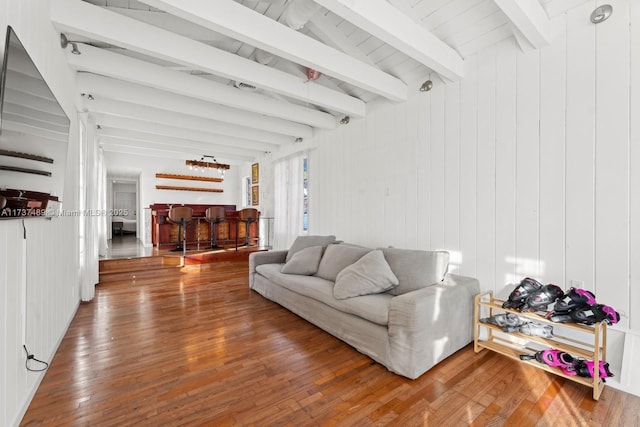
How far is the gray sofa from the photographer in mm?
2045

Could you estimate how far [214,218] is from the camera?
632 centimetres

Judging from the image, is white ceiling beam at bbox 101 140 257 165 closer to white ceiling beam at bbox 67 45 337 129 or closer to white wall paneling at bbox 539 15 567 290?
white ceiling beam at bbox 67 45 337 129

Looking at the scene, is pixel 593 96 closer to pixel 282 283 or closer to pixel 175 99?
pixel 282 283

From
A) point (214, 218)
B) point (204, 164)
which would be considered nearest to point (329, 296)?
point (214, 218)

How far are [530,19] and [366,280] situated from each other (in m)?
2.39

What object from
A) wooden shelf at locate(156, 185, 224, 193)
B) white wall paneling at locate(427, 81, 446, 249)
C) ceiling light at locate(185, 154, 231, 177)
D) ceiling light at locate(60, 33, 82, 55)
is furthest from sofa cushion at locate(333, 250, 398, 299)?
wooden shelf at locate(156, 185, 224, 193)

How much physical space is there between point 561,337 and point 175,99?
4.81 m

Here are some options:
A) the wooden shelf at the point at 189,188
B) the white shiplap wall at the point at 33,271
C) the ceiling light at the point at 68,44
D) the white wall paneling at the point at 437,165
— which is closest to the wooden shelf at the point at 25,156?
the white shiplap wall at the point at 33,271

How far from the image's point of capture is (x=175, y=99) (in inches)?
147

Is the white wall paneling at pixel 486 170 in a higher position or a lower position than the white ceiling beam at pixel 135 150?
lower

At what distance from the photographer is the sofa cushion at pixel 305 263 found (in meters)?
3.54

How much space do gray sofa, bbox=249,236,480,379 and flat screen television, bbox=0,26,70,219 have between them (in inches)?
87.8

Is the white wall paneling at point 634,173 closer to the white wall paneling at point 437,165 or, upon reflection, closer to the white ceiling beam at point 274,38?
the white wall paneling at point 437,165

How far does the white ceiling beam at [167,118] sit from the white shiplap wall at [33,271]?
41.7 inches
